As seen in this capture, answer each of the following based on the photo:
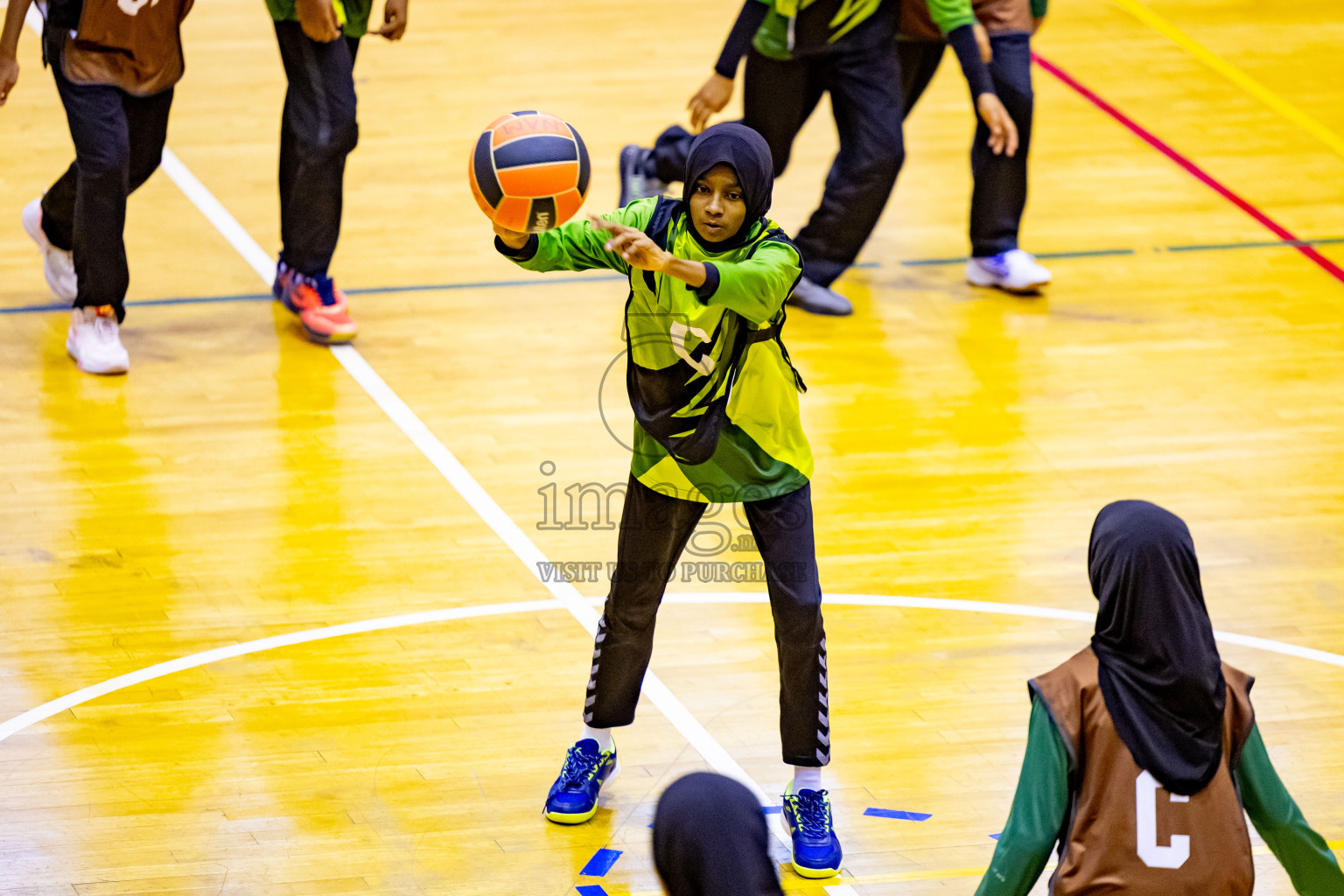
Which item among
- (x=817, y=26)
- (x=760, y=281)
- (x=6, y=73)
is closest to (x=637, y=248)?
(x=760, y=281)

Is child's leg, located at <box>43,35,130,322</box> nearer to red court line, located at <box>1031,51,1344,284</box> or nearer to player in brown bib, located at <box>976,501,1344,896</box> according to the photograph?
player in brown bib, located at <box>976,501,1344,896</box>

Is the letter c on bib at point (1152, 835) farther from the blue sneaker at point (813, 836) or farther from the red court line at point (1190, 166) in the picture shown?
the red court line at point (1190, 166)

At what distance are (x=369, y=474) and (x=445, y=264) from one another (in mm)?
1942

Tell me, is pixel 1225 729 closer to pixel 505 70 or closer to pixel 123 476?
pixel 123 476

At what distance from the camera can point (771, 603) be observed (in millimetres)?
4406

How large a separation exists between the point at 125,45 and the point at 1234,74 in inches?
275

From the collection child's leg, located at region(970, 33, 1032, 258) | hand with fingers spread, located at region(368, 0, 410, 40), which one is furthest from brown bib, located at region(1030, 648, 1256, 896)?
child's leg, located at region(970, 33, 1032, 258)

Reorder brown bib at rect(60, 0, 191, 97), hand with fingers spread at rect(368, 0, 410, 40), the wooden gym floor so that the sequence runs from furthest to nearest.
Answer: hand with fingers spread at rect(368, 0, 410, 40)
brown bib at rect(60, 0, 191, 97)
the wooden gym floor

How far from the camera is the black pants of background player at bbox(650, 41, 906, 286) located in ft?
24.5

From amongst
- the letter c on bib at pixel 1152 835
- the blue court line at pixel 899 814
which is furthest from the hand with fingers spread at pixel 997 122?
the letter c on bib at pixel 1152 835

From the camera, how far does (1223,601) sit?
225 inches

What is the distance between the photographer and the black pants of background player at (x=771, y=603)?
14.0ft

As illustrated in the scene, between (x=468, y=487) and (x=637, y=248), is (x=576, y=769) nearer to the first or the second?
(x=637, y=248)

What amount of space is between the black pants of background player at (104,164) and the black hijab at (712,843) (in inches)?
196
